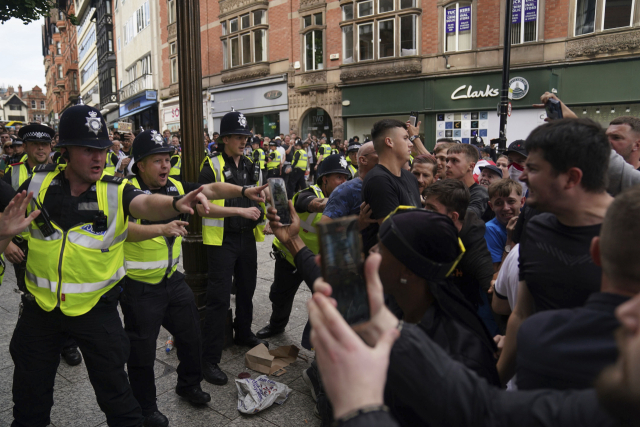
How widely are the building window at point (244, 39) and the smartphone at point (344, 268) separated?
25.9m

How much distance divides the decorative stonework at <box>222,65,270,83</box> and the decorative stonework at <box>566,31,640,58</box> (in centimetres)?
1532

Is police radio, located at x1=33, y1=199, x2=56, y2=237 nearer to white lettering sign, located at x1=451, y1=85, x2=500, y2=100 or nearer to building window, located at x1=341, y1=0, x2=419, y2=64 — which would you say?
white lettering sign, located at x1=451, y1=85, x2=500, y2=100

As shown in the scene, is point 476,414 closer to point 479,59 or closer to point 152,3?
point 479,59

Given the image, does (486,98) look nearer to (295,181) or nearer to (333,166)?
(295,181)

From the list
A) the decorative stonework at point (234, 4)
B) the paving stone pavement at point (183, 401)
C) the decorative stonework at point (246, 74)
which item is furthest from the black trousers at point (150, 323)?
the decorative stonework at point (234, 4)

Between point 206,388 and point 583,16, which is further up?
point 583,16

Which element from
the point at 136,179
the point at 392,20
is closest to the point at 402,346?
the point at 136,179

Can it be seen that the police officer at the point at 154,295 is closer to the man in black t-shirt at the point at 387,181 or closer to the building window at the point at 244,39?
the man in black t-shirt at the point at 387,181

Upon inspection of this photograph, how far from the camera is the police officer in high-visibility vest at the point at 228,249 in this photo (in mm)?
3984

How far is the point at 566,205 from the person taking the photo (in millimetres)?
1659

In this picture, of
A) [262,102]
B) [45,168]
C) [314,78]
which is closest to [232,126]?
[45,168]

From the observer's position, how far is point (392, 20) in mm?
20500

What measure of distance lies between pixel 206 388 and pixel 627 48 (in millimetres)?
18268

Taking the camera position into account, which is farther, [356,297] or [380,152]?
[380,152]
